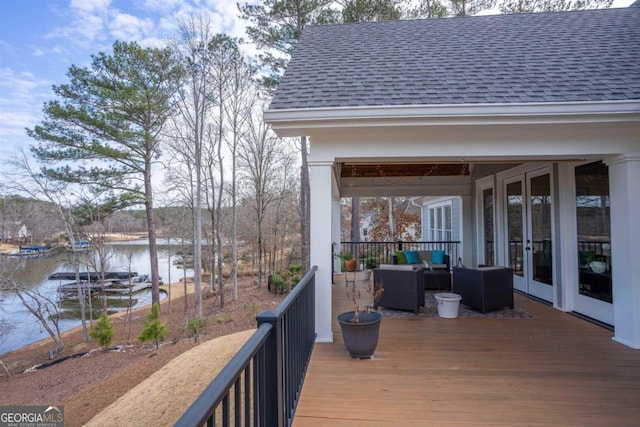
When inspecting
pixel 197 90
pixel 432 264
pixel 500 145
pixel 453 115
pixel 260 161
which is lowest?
pixel 432 264

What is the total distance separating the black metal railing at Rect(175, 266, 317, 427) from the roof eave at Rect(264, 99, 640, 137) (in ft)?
5.46

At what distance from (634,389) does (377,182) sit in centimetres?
631

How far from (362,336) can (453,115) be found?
240cm

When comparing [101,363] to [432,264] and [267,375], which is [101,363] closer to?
[432,264]

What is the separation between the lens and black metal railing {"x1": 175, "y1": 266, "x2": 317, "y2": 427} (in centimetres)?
96

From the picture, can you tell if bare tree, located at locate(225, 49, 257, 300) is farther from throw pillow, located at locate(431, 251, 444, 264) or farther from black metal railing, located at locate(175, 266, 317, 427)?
black metal railing, located at locate(175, 266, 317, 427)

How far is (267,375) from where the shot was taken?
→ 1654 millimetres

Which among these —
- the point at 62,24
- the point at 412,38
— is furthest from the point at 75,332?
the point at 412,38

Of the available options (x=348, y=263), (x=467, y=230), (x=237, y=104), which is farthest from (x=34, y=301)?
(x=467, y=230)

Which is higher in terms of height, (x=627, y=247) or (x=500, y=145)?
(x=500, y=145)

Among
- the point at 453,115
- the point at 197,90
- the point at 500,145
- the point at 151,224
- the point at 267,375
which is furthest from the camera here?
the point at 151,224

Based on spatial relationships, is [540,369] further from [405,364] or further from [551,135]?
[551,135]

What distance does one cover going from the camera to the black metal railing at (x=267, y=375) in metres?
0.96

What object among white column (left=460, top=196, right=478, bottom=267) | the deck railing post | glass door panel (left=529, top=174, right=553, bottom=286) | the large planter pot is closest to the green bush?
white column (left=460, top=196, right=478, bottom=267)
